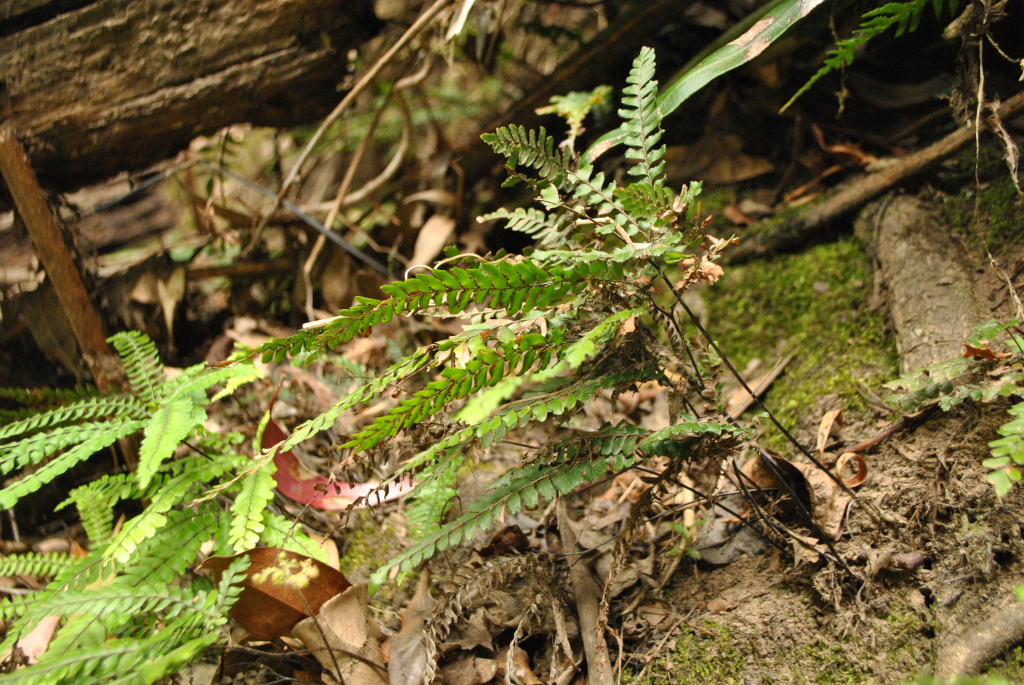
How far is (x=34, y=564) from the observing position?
1.81 m

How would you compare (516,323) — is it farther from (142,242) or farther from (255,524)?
(142,242)

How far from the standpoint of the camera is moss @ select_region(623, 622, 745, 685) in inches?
53.9

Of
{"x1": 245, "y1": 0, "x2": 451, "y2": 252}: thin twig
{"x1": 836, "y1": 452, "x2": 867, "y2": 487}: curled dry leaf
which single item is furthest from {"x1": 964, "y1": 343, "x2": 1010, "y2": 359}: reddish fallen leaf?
{"x1": 245, "y1": 0, "x2": 451, "y2": 252}: thin twig

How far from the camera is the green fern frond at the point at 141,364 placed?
2072 millimetres

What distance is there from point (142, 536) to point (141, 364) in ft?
2.31

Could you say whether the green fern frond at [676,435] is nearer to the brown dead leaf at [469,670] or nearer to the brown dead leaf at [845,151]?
the brown dead leaf at [469,670]

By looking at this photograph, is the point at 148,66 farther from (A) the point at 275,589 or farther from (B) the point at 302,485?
(A) the point at 275,589

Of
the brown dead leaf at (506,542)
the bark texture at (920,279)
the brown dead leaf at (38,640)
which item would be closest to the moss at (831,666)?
the brown dead leaf at (506,542)

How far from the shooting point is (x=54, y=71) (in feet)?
8.44

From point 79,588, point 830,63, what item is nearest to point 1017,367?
point 830,63

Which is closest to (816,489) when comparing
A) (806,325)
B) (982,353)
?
(982,353)

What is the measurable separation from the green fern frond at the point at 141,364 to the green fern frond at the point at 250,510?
1.82ft

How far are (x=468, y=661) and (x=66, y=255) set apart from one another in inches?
91.2

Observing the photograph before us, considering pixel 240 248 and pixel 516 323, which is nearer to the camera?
pixel 516 323
